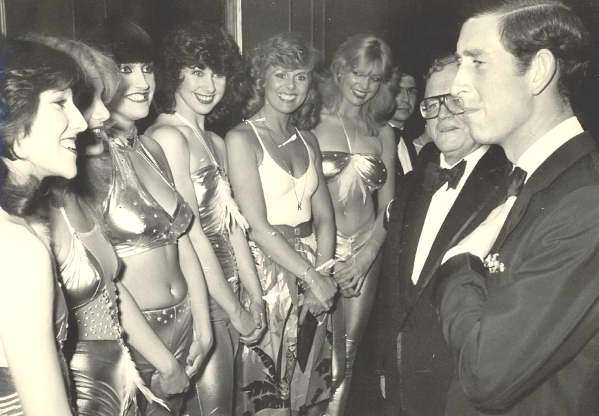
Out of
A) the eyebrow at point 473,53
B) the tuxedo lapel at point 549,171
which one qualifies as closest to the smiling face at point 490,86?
the eyebrow at point 473,53

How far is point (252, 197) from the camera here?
246 centimetres

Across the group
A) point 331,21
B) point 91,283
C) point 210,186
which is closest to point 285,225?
point 210,186

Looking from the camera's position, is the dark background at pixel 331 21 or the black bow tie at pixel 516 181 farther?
the dark background at pixel 331 21

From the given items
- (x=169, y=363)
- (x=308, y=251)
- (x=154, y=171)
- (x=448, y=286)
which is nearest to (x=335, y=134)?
(x=308, y=251)

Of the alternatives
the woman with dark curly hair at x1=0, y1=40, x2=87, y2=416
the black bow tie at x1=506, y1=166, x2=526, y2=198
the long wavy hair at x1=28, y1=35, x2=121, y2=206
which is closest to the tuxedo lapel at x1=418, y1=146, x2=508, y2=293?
the black bow tie at x1=506, y1=166, x2=526, y2=198

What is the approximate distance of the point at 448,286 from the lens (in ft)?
3.65

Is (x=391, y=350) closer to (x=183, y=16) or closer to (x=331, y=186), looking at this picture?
(x=331, y=186)

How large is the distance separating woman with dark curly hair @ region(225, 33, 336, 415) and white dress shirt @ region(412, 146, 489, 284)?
→ 3.01 ft

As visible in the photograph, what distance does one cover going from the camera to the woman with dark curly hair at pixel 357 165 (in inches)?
116

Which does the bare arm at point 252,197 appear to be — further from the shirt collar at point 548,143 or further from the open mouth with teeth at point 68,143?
the shirt collar at point 548,143

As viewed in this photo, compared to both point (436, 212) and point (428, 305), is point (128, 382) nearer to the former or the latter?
point (428, 305)

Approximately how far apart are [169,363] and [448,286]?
108 centimetres

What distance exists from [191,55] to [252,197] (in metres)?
0.59

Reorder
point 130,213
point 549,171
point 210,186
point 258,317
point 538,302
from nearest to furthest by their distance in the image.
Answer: point 538,302, point 549,171, point 130,213, point 210,186, point 258,317
